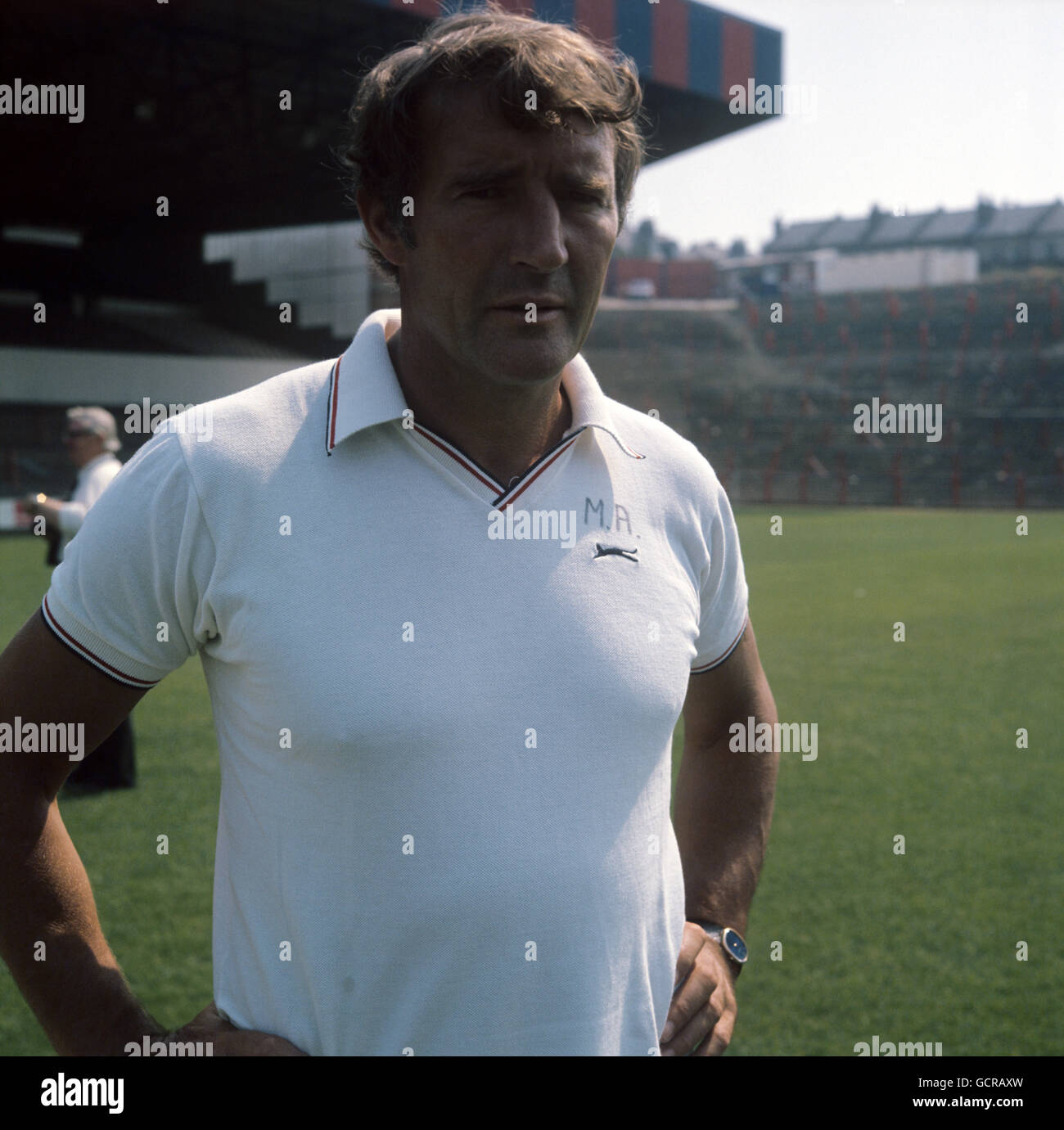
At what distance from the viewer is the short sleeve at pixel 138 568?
1.39m

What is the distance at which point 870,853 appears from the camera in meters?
5.23

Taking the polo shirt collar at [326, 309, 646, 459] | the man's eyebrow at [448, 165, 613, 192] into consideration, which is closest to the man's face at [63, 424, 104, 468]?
the polo shirt collar at [326, 309, 646, 459]

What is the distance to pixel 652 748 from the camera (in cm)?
154

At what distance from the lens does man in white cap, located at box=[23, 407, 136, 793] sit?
5.87 metres

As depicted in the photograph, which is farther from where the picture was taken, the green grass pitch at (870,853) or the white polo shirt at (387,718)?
the green grass pitch at (870,853)

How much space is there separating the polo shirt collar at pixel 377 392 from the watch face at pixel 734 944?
76 centimetres

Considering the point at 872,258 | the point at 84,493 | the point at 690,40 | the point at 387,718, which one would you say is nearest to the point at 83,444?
the point at 84,493

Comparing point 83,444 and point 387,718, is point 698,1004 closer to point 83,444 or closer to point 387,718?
point 387,718

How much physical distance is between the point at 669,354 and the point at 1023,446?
11773 millimetres

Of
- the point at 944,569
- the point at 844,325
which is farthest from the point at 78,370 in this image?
the point at 844,325

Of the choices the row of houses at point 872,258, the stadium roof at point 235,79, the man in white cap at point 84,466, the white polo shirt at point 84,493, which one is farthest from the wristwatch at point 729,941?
the row of houses at point 872,258

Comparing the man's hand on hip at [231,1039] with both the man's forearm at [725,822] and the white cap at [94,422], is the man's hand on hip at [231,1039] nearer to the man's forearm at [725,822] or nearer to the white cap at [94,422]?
the man's forearm at [725,822]

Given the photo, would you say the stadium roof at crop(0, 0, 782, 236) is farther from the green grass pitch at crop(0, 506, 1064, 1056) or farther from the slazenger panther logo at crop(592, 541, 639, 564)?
→ the slazenger panther logo at crop(592, 541, 639, 564)
